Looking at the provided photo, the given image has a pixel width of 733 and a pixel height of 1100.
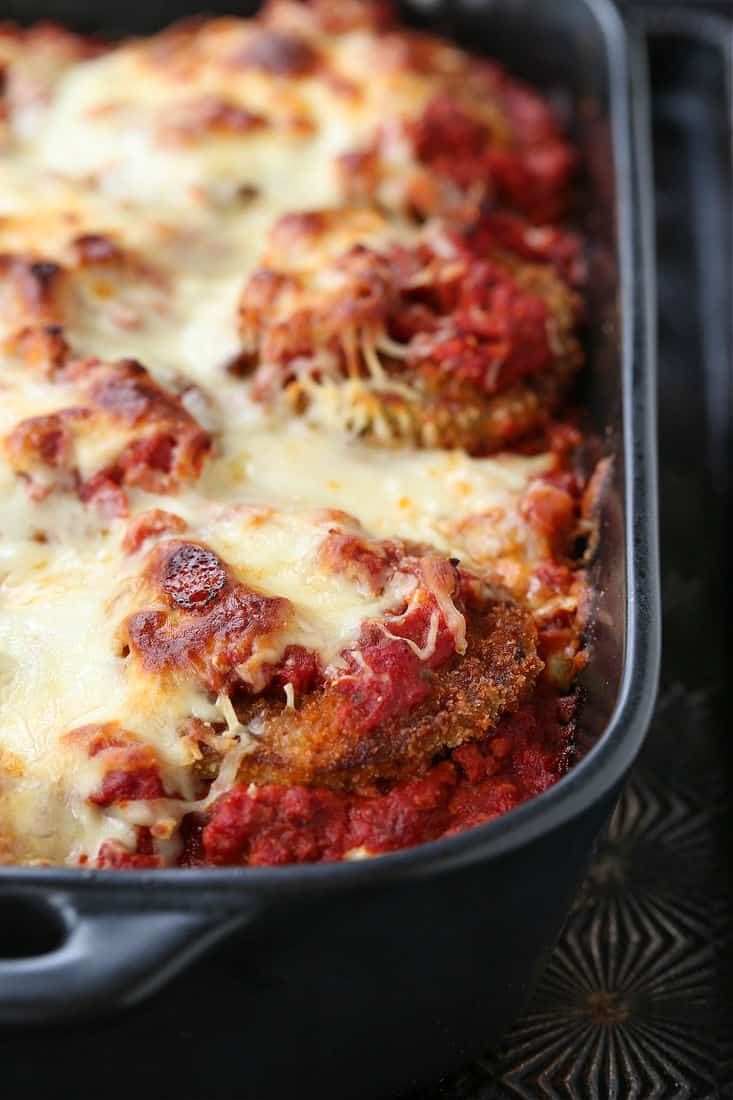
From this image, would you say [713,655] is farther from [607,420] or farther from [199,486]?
[199,486]

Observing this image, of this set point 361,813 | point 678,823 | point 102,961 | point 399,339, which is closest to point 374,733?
point 361,813

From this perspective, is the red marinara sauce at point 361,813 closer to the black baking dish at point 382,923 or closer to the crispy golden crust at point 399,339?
the black baking dish at point 382,923

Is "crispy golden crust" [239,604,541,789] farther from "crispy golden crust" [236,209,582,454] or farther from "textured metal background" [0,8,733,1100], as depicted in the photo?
"crispy golden crust" [236,209,582,454]

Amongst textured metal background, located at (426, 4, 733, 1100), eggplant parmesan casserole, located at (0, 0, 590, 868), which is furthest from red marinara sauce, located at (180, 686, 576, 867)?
textured metal background, located at (426, 4, 733, 1100)

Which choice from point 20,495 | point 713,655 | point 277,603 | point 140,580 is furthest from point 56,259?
point 713,655

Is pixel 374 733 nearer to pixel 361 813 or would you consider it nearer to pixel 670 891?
pixel 361 813

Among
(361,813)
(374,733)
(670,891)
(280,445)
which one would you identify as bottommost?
(670,891)

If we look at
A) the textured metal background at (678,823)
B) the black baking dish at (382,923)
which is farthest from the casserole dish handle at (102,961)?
the textured metal background at (678,823)
